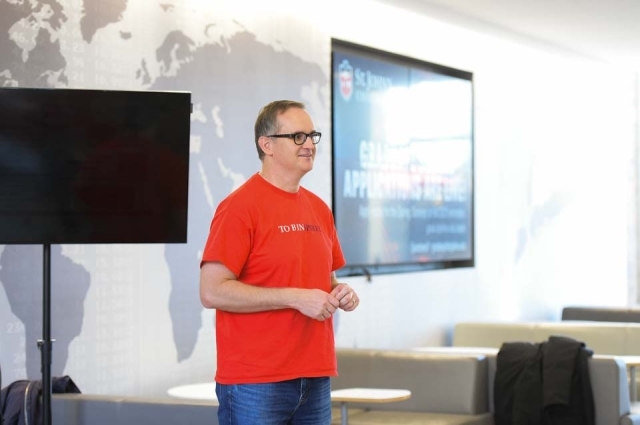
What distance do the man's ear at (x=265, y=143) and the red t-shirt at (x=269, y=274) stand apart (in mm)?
77

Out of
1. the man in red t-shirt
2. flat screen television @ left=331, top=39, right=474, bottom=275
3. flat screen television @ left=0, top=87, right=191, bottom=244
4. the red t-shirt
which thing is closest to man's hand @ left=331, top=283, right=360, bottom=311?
the man in red t-shirt

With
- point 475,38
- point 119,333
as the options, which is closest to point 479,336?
point 475,38

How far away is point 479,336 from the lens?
792cm

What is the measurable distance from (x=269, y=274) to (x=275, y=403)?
0.34m

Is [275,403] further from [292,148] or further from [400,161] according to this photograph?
[400,161]

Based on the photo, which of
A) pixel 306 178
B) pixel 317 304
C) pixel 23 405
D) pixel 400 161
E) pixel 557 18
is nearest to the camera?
pixel 317 304

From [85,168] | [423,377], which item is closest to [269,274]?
[85,168]

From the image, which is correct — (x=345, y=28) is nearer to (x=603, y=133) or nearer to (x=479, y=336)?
(x=479, y=336)

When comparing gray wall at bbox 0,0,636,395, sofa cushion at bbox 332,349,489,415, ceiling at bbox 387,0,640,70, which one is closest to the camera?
gray wall at bbox 0,0,636,395

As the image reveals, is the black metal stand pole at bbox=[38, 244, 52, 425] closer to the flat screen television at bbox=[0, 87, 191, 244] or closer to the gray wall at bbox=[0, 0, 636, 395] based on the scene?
the flat screen television at bbox=[0, 87, 191, 244]

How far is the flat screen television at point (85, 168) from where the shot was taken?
3199 mm

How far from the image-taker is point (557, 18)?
8.21 meters

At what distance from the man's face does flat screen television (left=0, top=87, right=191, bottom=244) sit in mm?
606

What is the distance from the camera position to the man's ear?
2.86m
